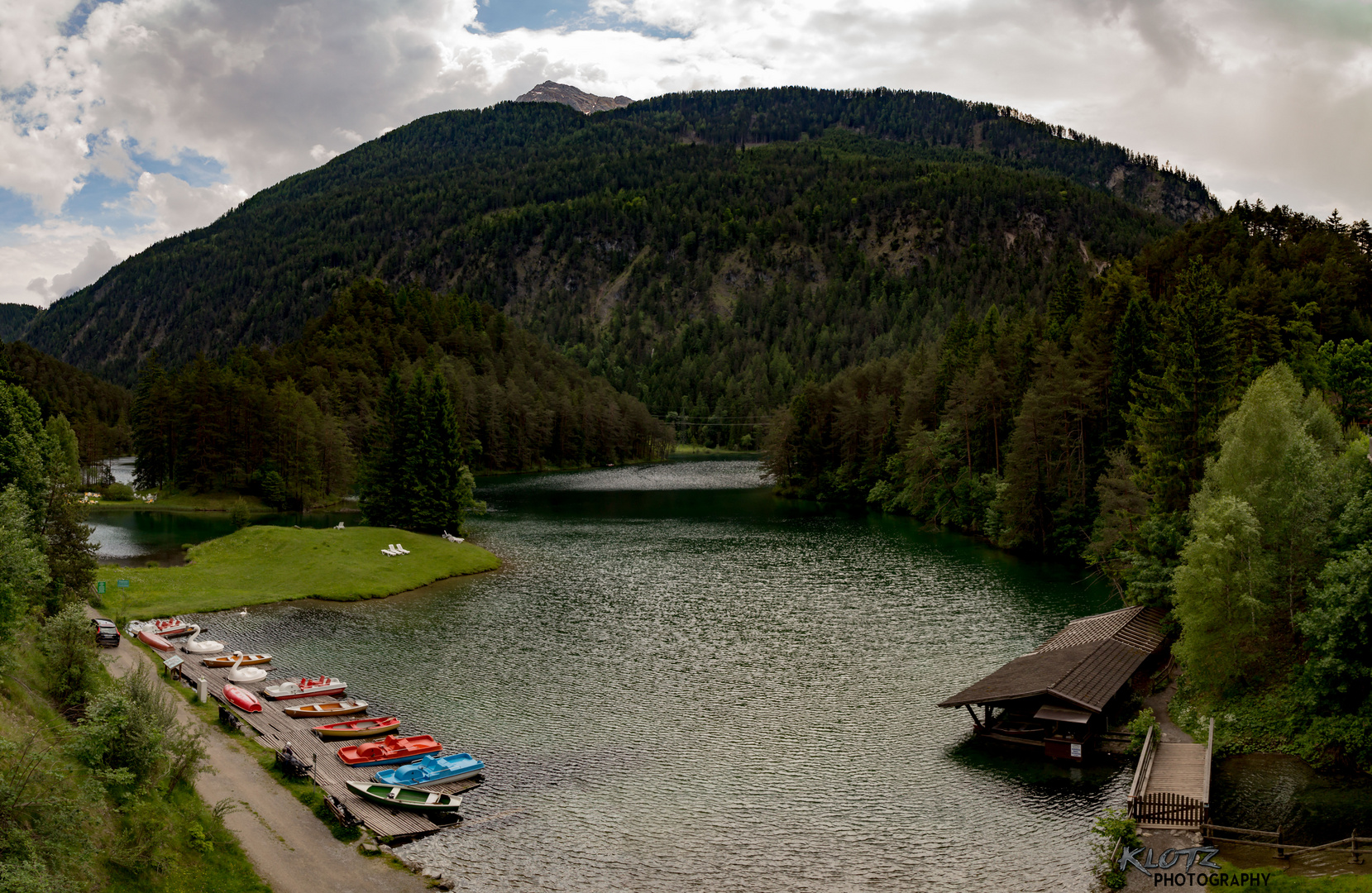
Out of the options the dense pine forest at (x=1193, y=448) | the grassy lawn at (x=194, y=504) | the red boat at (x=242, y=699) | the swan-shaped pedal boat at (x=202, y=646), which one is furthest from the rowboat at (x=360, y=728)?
the grassy lawn at (x=194, y=504)

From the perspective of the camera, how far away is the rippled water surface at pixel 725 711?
30594mm

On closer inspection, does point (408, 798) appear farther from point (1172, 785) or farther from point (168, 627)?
point (168, 627)

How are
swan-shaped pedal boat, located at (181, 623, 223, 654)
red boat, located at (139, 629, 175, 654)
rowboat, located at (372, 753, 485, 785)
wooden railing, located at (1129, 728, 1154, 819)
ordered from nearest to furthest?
wooden railing, located at (1129, 728, 1154, 819) → rowboat, located at (372, 753, 485, 785) → swan-shaped pedal boat, located at (181, 623, 223, 654) → red boat, located at (139, 629, 175, 654)

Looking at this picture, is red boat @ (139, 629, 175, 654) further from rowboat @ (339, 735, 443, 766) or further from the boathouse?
the boathouse

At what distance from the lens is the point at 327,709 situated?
44.4m

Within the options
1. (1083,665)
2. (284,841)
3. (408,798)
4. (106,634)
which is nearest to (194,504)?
(106,634)

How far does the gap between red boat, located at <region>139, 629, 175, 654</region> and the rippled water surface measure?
4565mm

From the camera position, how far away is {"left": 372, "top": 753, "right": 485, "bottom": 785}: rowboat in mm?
35312

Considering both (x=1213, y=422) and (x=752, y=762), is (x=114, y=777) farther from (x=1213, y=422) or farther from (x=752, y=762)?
(x=1213, y=422)

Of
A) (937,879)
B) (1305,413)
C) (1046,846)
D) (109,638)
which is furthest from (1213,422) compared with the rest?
(109,638)

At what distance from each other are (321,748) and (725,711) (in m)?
19.8

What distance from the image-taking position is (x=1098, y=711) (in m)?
38.7

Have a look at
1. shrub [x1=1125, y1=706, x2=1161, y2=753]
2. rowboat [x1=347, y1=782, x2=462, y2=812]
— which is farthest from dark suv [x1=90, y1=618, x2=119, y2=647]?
shrub [x1=1125, y1=706, x2=1161, y2=753]

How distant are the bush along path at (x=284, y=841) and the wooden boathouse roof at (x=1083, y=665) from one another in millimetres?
26099
